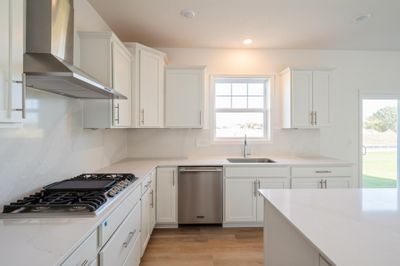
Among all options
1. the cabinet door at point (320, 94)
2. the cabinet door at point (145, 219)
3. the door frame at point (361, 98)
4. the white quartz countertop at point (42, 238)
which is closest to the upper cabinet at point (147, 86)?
the cabinet door at point (145, 219)

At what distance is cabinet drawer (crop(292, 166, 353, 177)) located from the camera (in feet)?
9.50

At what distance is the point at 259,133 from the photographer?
367 cm

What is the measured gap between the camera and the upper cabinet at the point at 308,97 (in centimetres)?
320

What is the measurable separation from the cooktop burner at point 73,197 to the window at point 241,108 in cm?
213

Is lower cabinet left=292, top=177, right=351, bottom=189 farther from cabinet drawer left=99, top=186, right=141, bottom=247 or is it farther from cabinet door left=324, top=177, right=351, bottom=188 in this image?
cabinet drawer left=99, top=186, right=141, bottom=247

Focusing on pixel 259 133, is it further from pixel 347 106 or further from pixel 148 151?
pixel 148 151

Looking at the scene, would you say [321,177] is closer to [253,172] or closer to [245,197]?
[253,172]

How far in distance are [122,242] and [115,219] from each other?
257 millimetres

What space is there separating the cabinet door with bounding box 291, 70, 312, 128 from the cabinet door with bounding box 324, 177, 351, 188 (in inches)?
32.7

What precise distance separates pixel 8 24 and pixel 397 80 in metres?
5.10

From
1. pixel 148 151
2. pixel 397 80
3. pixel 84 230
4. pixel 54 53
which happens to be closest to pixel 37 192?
pixel 84 230

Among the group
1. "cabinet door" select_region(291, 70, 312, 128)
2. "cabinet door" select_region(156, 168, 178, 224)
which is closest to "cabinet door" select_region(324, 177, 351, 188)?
"cabinet door" select_region(291, 70, 312, 128)

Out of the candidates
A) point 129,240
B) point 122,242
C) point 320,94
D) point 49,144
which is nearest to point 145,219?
point 129,240

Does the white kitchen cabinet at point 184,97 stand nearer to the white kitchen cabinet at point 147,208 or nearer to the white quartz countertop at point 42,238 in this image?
the white kitchen cabinet at point 147,208
